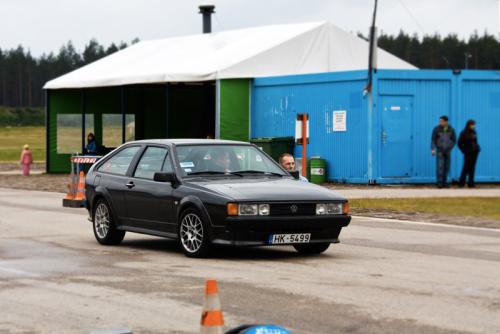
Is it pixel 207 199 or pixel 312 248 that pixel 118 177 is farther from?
pixel 312 248

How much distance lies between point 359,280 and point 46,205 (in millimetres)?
14372

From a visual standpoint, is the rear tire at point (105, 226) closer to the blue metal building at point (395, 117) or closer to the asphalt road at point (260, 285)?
the asphalt road at point (260, 285)

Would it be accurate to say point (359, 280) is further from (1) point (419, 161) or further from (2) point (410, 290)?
(1) point (419, 161)

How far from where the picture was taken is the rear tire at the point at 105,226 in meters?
15.2

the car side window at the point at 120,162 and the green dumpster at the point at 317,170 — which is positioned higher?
the car side window at the point at 120,162

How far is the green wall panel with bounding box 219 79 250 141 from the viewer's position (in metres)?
37.4

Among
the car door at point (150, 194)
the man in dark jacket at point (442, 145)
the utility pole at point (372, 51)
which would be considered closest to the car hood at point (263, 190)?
the car door at point (150, 194)

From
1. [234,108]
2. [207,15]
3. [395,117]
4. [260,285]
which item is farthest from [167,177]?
[207,15]

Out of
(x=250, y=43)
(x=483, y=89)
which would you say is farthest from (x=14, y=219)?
(x=250, y=43)

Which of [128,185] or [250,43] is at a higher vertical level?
[250,43]

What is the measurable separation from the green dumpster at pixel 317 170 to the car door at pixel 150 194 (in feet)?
61.7

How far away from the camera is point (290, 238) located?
13219 millimetres

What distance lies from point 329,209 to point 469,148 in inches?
756

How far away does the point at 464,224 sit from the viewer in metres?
19.3
